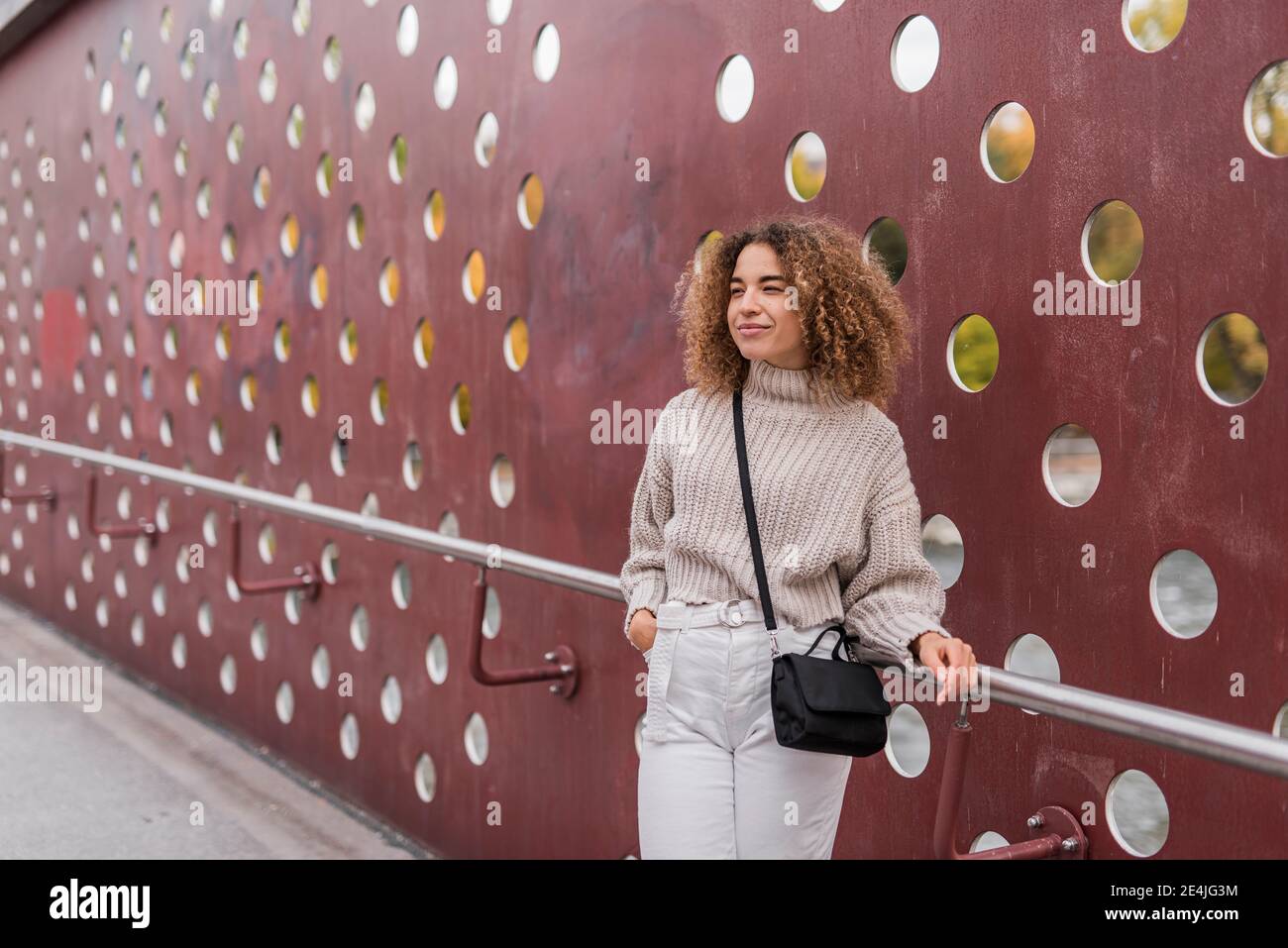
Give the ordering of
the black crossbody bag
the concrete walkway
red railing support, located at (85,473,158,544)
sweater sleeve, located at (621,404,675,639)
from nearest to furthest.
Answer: the black crossbody bag < sweater sleeve, located at (621,404,675,639) < the concrete walkway < red railing support, located at (85,473,158,544)

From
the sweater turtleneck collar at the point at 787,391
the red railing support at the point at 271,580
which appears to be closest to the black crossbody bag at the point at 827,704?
the sweater turtleneck collar at the point at 787,391

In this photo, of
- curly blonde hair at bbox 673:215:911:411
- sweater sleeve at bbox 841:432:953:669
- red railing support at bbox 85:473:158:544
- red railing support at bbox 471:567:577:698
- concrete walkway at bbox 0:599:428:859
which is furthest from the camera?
red railing support at bbox 85:473:158:544

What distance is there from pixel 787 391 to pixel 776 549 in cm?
29

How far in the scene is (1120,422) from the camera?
2361mm

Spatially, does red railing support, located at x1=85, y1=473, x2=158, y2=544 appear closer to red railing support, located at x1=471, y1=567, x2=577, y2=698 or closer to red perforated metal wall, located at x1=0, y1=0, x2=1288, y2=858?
red perforated metal wall, located at x1=0, y1=0, x2=1288, y2=858

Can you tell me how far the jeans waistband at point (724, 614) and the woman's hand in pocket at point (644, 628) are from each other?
85mm

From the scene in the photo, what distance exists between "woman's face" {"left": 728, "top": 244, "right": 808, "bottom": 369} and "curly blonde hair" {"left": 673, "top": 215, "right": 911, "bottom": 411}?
0.06 feet

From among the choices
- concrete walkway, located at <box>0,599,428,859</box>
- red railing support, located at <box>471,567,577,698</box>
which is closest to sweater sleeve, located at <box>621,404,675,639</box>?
red railing support, located at <box>471,567,577,698</box>

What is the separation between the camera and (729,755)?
2297 millimetres

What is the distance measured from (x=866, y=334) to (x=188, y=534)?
180 inches

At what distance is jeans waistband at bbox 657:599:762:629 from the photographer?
2.29 m

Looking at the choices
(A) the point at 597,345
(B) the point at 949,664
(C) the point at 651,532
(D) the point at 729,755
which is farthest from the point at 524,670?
(B) the point at 949,664
